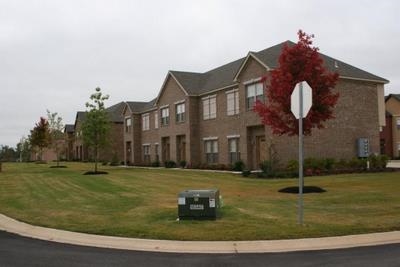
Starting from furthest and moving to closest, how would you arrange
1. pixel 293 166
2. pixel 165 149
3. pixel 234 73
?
pixel 165 149 < pixel 234 73 < pixel 293 166

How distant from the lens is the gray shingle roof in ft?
112

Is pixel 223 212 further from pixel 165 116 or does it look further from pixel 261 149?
pixel 165 116

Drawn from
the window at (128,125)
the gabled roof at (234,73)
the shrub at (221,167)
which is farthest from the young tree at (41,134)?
the shrub at (221,167)

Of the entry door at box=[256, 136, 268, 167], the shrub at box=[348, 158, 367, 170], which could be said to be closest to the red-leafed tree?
the shrub at box=[348, 158, 367, 170]

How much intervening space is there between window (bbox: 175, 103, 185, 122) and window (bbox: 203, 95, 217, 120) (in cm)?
311

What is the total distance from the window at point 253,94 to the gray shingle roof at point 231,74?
1948 mm

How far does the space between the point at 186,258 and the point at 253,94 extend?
26287 millimetres

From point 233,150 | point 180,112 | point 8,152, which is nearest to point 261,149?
point 233,150

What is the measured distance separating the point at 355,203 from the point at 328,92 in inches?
232

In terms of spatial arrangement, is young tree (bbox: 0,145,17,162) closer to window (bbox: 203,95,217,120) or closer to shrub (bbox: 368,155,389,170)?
window (bbox: 203,95,217,120)

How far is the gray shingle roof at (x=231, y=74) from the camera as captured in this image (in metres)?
34.0

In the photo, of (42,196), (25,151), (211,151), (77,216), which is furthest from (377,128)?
(25,151)

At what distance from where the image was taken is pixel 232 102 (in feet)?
122

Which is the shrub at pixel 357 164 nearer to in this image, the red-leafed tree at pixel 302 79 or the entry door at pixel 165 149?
the red-leafed tree at pixel 302 79
